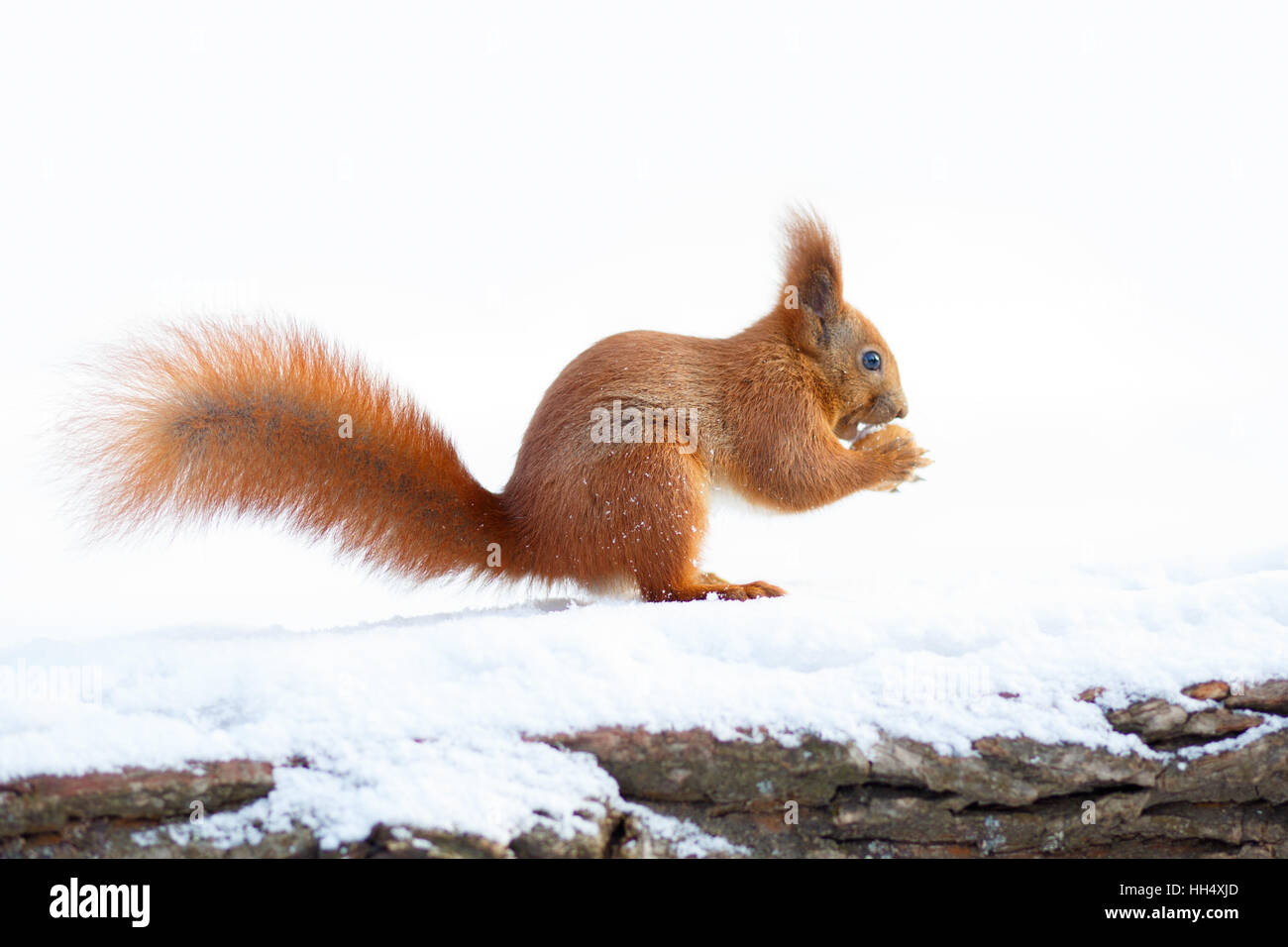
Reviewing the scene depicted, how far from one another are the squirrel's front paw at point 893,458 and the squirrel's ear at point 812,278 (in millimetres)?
267

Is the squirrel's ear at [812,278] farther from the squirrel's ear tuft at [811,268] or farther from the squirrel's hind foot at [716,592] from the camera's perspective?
the squirrel's hind foot at [716,592]

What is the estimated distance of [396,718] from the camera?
1497 mm

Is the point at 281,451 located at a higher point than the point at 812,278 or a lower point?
lower

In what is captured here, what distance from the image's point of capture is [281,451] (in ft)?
6.22

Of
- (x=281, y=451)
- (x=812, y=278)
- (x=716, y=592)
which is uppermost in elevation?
(x=812, y=278)

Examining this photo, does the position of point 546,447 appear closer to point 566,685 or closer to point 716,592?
point 716,592

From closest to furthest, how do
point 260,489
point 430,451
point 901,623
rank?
point 901,623 → point 260,489 → point 430,451

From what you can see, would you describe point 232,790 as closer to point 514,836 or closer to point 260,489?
point 514,836

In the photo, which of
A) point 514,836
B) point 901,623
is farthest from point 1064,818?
Result: point 514,836

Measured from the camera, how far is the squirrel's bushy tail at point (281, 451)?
5.88ft

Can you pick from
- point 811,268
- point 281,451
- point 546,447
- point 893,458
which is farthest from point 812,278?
point 281,451

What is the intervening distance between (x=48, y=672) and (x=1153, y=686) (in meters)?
1.73

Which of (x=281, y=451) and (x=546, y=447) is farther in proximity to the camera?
(x=546, y=447)

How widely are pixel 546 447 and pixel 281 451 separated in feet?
1.77
